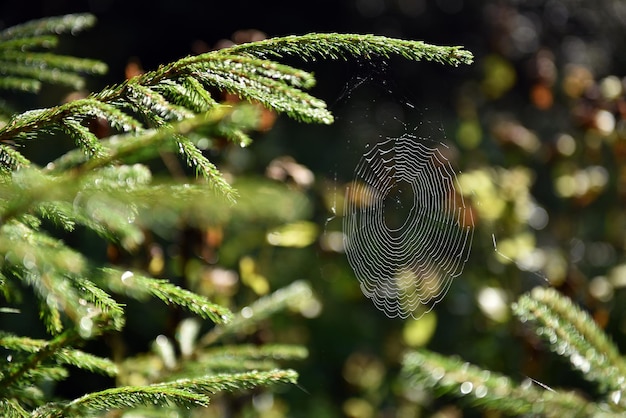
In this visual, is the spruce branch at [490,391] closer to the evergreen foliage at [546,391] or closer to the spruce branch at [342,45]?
the evergreen foliage at [546,391]

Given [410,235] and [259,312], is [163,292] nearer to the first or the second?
[259,312]

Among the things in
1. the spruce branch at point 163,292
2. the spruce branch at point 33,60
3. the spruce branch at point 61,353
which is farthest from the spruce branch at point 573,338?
the spruce branch at point 33,60

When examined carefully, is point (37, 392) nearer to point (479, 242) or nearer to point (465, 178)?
point (465, 178)

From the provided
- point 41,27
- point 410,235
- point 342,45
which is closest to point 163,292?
point 342,45

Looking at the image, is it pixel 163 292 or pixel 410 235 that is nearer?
pixel 163 292

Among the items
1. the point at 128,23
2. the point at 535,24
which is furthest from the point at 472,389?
the point at 535,24

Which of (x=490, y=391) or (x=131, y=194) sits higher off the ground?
(x=131, y=194)
